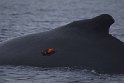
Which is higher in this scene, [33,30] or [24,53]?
[33,30]

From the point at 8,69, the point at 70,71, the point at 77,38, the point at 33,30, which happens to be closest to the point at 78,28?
the point at 77,38

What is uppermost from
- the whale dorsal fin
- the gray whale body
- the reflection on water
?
the whale dorsal fin

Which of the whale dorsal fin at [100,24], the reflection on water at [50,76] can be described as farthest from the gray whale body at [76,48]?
the reflection on water at [50,76]

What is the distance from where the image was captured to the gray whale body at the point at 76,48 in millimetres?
15812

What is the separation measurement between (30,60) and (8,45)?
44.7 inches

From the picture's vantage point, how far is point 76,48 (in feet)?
53.0

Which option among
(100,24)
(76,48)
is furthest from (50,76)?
(100,24)

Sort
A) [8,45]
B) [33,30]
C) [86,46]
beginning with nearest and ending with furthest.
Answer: [86,46] → [8,45] → [33,30]

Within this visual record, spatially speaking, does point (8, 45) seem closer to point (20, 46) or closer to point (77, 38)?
point (20, 46)

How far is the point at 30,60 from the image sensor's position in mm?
16406

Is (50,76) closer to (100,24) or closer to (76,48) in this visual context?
(76,48)

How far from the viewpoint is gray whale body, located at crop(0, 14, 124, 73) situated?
51.9ft

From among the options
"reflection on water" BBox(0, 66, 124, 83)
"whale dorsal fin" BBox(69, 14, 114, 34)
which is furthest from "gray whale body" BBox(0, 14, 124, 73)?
"reflection on water" BBox(0, 66, 124, 83)

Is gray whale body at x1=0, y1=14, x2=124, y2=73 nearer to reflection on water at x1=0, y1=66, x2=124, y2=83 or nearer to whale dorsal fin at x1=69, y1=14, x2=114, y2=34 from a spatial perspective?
whale dorsal fin at x1=69, y1=14, x2=114, y2=34
